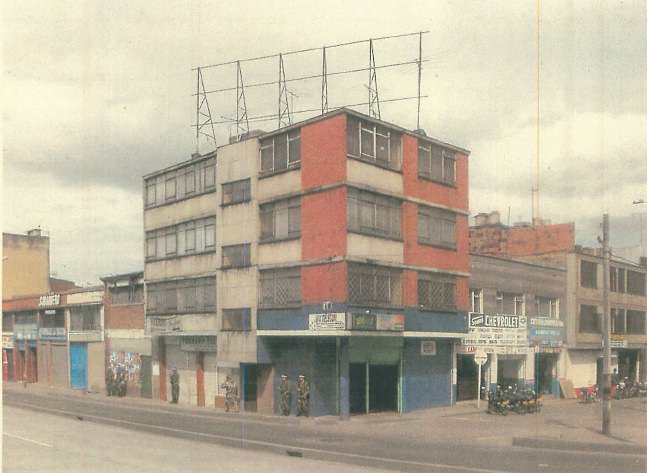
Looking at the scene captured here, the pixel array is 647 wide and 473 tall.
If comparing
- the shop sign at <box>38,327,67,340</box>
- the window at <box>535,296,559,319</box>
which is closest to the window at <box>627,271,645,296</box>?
the window at <box>535,296,559,319</box>

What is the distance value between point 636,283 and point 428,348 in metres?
29.3

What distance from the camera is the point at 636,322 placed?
202 ft

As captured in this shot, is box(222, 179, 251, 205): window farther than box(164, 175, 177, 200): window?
No

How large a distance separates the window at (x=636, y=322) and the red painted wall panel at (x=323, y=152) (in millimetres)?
35628

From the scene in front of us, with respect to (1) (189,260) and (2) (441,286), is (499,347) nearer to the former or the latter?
(2) (441,286)

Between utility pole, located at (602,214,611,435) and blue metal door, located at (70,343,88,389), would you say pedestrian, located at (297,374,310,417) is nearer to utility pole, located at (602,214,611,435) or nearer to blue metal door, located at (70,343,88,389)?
utility pole, located at (602,214,611,435)

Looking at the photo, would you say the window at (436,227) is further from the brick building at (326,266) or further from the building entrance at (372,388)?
the building entrance at (372,388)

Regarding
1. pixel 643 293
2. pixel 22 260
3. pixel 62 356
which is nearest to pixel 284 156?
pixel 62 356

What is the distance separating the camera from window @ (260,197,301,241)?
1452 inches

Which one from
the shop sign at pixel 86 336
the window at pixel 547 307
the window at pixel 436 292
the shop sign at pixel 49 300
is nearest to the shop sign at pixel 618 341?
the window at pixel 547 307

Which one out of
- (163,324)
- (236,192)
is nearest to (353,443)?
(236,192)

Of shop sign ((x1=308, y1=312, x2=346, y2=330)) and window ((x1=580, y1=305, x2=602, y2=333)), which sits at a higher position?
shop sign ((x1=308, y1=312, x2=346, y2=330))

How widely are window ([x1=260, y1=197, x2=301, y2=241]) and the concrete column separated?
5838 millimetres

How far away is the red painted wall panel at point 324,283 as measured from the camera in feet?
112
